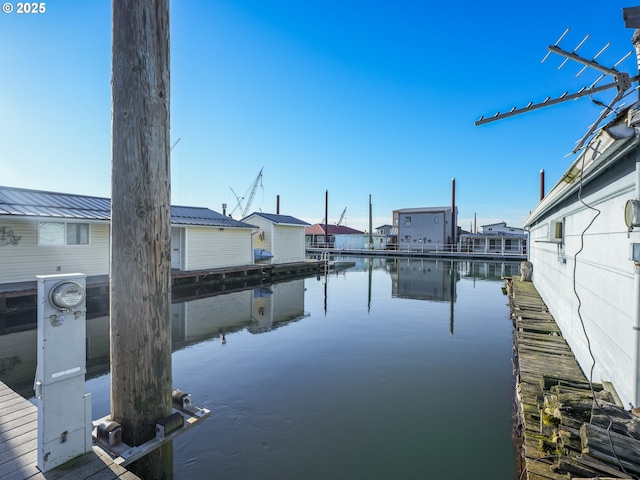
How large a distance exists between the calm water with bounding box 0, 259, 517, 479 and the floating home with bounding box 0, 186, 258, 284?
13.6 feet

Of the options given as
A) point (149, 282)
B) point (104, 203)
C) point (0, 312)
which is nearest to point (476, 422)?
point (149, 282)

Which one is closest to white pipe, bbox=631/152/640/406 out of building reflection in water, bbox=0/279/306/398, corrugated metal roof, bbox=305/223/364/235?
building reflection in water, bbox=0/279/306/398

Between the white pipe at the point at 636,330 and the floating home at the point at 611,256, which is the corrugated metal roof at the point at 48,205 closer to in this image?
the floating home at the point at 611,256

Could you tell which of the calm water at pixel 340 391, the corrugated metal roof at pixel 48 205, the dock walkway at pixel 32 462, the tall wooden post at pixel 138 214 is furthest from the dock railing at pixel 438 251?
the dock walkway at pixel 32 462

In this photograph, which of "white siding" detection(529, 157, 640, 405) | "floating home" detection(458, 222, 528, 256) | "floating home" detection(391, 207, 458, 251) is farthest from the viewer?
"floating home" detection(391, 207, 458, 251)

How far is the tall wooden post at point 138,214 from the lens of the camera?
2529mm

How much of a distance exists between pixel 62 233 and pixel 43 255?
3.07ft

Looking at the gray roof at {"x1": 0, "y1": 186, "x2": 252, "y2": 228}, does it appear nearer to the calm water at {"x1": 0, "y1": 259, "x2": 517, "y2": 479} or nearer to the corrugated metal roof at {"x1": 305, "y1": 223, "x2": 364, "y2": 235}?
the calm water at {"x1": 0, "y1": 259, "x2": 517, "y2": 479}

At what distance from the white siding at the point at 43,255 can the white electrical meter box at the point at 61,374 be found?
1183cm


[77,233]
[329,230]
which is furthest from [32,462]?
[329,230]

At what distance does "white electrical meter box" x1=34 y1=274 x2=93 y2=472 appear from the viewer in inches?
90.4

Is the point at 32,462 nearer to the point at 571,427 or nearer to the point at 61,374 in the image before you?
the point at 61,374

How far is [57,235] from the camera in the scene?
478 inches

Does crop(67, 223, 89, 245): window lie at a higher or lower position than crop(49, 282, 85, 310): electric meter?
higher
